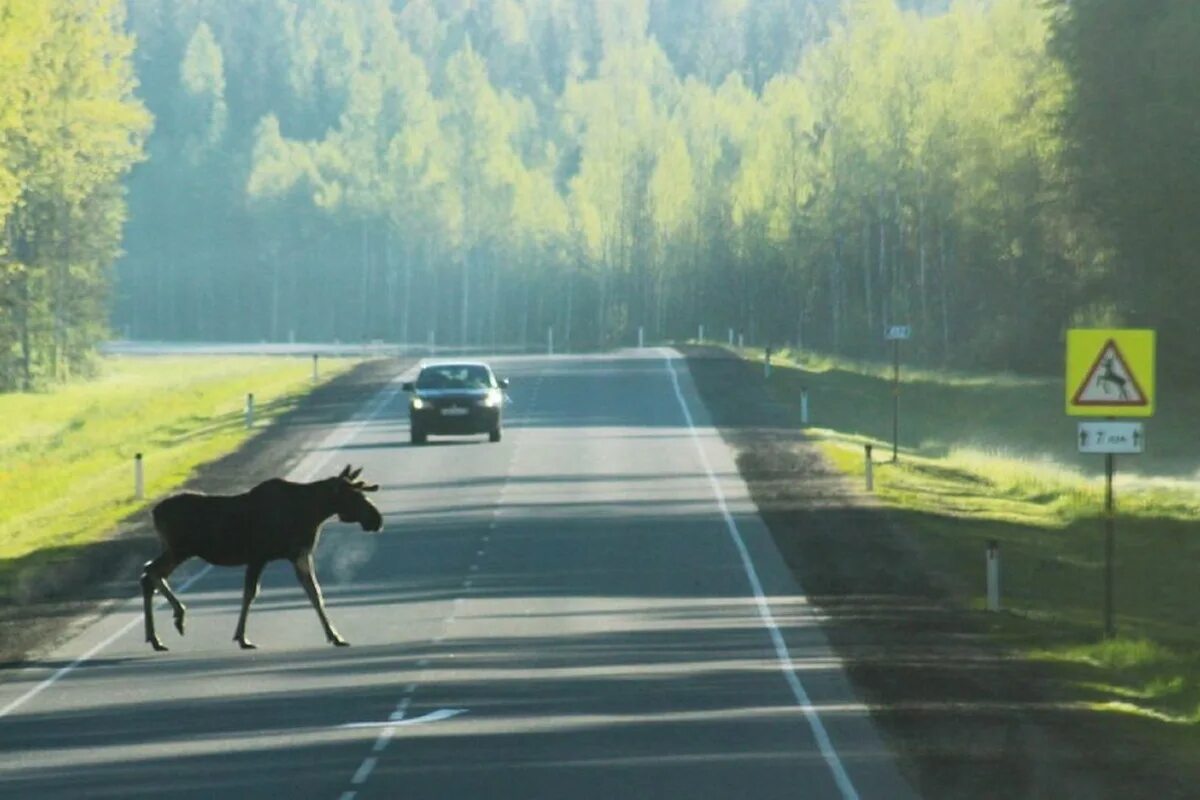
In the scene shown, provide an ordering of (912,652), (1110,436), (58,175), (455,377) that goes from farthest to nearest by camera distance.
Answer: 1. (58,175)
2. (455,377)
3. (912,652)
4. (1110,436)

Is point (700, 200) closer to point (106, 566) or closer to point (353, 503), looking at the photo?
point (106, 566)

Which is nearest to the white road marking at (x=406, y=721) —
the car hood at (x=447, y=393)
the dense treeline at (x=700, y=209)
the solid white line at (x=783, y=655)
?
the solid white line at (x=783, y=655)

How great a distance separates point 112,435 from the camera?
2945 inches

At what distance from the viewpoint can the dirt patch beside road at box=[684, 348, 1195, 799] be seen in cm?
1983

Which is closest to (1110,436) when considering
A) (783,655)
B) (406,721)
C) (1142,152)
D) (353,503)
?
(783,655)

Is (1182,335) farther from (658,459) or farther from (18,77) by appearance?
(18,77)

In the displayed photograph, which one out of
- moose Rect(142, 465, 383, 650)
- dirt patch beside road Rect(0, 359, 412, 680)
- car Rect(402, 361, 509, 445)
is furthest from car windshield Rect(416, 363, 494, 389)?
moose Rect(142, 465, 383, 650)

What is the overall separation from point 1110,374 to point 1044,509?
80.3 ft

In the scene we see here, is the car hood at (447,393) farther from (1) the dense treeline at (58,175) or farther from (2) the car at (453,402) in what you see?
(1) the dense treeline at (58,175)

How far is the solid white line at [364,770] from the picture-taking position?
62.4 feet

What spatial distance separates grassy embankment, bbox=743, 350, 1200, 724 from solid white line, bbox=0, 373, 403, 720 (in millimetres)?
9287

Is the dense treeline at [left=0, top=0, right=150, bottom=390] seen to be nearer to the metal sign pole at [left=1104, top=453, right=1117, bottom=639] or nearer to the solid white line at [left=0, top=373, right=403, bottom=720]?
the solid white line at [left=0, top=373, right=403, bottom=720]

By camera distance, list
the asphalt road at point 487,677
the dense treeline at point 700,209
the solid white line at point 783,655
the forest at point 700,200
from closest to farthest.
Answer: the asphalt road at point 487,677, the solid white line at point 783,655, the forest at point 700,200, the dense treeline at point 700,209

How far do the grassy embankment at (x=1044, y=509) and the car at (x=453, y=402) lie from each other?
23.6 ft
